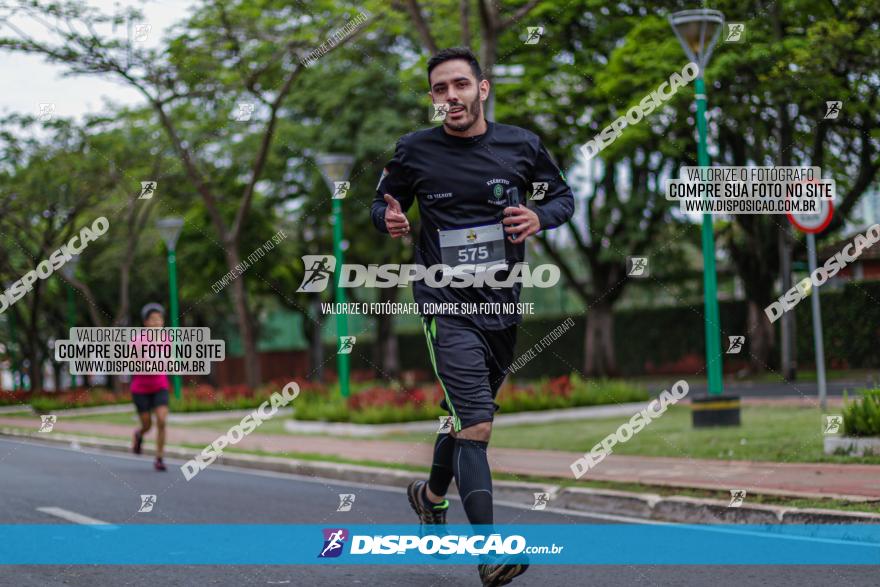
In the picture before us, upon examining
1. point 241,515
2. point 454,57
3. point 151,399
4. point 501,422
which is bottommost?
point 501,422

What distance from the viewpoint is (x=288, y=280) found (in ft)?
123

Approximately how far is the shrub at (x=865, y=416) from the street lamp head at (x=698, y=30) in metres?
5.74

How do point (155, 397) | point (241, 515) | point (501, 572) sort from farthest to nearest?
point (155, 397) → point (241, 515) → point (501, 572)

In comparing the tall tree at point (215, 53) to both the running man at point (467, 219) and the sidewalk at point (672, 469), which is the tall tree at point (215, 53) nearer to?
the sidewalk at point (672, 469)

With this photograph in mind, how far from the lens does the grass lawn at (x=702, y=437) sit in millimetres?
10328

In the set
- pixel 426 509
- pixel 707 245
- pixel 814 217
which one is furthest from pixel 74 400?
pixel 426 509

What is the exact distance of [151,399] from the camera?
13.3 metres

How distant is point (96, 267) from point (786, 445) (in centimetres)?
3356

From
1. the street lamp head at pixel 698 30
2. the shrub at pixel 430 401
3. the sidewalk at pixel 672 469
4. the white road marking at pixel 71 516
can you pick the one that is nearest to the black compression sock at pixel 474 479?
the sidewalk at pixel 672 469

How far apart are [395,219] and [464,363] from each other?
673 millimetres

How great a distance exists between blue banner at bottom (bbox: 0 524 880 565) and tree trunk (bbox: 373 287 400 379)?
106ft

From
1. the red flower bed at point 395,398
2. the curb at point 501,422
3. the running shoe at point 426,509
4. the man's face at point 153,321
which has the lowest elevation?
the curb at point 501,422

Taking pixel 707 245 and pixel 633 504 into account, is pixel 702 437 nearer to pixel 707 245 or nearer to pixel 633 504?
pixel 707 245

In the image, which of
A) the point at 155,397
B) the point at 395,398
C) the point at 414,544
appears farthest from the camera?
the point at 395,398
